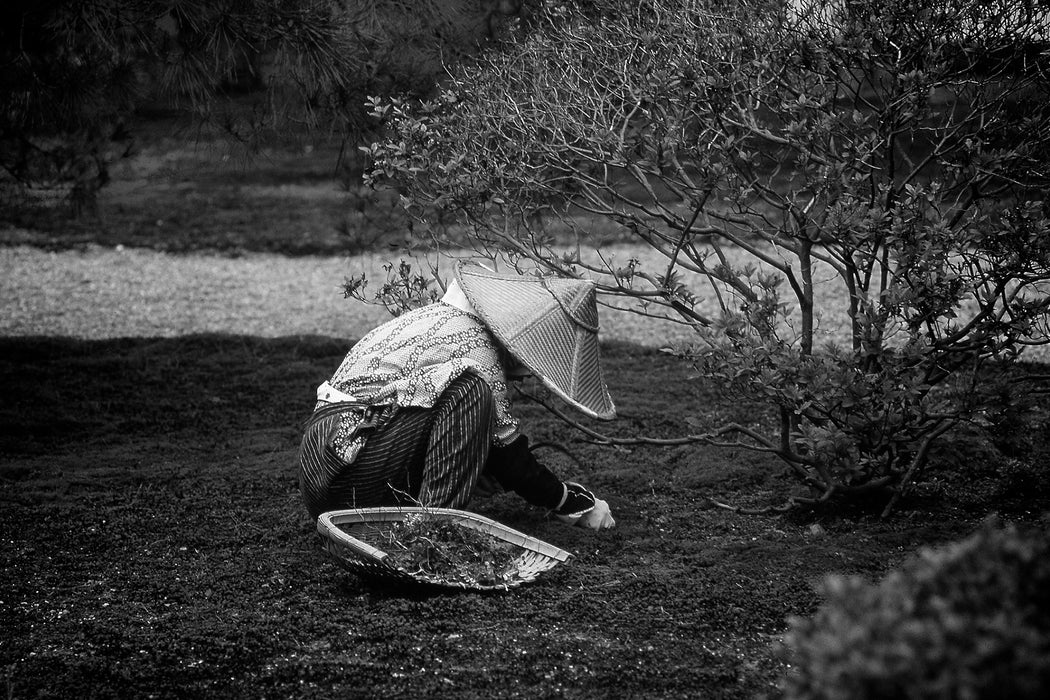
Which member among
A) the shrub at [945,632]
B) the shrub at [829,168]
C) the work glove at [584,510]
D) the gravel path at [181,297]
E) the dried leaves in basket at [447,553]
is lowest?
the gravel path at [181,297]

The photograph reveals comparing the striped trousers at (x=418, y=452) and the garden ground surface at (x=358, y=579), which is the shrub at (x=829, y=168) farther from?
the striped trousers at (x=418, y=452)

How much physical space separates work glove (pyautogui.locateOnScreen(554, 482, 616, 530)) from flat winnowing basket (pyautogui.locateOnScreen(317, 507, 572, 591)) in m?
0.30

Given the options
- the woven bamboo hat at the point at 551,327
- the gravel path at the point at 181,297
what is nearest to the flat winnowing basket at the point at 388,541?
the woven bamboo hat at the point at 551,327

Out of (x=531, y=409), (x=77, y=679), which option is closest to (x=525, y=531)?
(x=77, y=679)


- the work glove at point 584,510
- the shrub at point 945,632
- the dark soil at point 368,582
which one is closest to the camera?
the shrub at point 945,632

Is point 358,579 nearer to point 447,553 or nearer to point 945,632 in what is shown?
point 447,553

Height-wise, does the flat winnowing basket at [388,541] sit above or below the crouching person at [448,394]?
below

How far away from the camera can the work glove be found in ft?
10.3

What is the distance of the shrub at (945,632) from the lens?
40.1 inches

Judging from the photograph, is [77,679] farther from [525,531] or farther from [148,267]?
[148,267]

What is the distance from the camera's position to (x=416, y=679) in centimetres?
219

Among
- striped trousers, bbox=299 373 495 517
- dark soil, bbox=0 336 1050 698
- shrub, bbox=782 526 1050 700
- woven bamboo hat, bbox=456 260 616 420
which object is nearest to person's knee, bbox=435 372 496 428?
striped trousers, bbox=299 373 495 517

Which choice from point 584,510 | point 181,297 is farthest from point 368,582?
point 181,297

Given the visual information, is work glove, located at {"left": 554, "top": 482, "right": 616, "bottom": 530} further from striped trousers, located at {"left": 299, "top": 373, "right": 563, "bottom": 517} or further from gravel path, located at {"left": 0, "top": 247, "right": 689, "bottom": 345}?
gravel path, located at {"left": 0, "top": 247, "right": 689, "bottom": 345}
